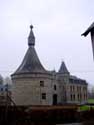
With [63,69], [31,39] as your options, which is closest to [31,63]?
[31,39]

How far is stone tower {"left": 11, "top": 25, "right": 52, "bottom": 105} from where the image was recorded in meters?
51.4

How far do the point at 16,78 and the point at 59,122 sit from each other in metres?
28.3

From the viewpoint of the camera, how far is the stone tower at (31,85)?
51406 millimetres

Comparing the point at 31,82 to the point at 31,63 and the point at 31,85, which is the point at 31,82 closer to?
the point at 31,85

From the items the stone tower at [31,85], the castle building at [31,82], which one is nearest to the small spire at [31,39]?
the castle building at [31,82]

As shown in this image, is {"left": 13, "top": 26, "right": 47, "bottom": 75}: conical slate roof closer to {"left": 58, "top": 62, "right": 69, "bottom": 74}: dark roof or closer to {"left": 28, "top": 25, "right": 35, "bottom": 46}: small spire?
{"left": 28, "top": 25, "right": 35, "bottom": 46}: small spire

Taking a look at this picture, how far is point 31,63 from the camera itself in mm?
54156

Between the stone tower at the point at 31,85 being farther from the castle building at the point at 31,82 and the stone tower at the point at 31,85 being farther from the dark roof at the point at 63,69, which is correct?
the dark roof at the point at 63,69

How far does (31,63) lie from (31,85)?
4.14m

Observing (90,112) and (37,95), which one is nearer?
(90,112)

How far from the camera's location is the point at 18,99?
51.7m

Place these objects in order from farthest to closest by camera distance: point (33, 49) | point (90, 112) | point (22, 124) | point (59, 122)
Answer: point (33, 49) < point (59, 122) < point (90, 112) < point (22, 124)

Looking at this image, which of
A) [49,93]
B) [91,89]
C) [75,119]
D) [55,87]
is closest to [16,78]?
[49,93]

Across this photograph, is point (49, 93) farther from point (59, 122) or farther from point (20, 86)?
point (59, 122)
